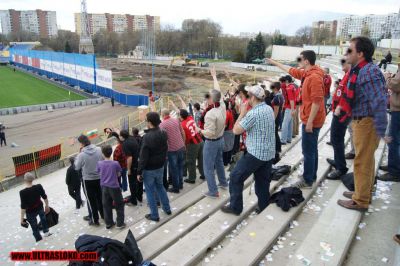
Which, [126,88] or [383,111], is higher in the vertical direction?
[383,111]

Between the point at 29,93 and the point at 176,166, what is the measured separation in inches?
1771

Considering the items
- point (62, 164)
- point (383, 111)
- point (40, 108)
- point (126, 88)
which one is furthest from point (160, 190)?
point (126, 88)

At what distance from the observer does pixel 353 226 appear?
13.4 ft

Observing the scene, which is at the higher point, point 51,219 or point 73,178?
point 73,178

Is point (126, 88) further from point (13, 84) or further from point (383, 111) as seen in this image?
point (383, 111)

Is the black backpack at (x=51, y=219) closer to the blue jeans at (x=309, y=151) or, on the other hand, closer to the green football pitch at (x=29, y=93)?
the blue jeans at (x=309, y=151)

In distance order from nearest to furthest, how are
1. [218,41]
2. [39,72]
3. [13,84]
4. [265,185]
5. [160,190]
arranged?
[265,185] → [160,190] → [13,84] → [39,72] → [218,41]

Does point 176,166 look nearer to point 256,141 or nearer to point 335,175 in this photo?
point 256,141

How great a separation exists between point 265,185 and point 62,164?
13892mm

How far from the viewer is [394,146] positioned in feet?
17.4

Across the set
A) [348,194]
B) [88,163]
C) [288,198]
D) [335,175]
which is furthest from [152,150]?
[335,175]

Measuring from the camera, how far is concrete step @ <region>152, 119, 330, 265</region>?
12.5 feet

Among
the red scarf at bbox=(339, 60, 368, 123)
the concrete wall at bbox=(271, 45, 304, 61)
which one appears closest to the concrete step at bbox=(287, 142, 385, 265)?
the red scarf at bbox=(339, 60, 368, 123)

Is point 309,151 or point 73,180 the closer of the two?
point 309,151
